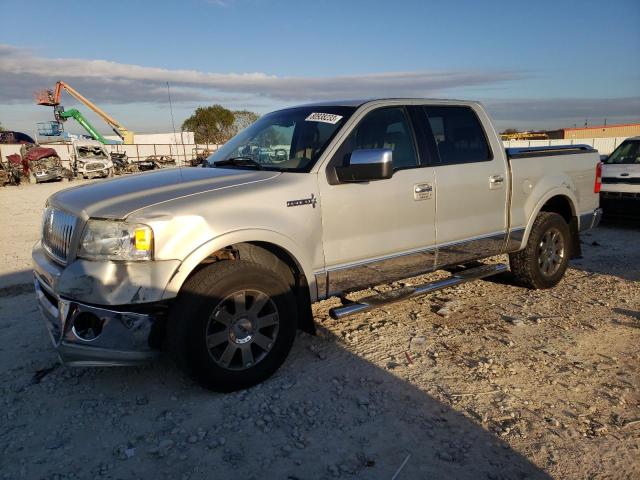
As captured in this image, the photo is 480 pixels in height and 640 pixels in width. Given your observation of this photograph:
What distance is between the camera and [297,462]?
2.64m

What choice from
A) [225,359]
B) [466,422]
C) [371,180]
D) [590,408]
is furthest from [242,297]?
[590,408]

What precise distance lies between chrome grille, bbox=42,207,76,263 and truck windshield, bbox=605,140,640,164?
33.4ft

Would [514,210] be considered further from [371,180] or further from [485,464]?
[485,464]

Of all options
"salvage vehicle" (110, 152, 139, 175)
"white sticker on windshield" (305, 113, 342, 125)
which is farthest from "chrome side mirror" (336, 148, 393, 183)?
"salvage vehicle" (110, 152, 139, 175)

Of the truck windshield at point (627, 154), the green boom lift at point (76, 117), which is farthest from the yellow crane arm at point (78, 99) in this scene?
the truck windshield at point (627, 154)

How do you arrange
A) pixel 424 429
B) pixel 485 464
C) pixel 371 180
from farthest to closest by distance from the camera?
pixel 371 180 → pixel 424 429 → pixel 485 464

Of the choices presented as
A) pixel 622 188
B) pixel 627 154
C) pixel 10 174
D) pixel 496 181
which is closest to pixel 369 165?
pixel 496 181

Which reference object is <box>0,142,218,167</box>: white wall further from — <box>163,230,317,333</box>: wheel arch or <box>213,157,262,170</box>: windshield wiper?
<box>163,230,317,333</box>: wheel arch

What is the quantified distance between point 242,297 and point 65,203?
4.57ft

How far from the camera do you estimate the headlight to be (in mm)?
2910

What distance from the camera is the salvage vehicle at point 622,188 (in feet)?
29.1

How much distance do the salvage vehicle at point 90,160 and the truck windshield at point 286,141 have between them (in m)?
23.1

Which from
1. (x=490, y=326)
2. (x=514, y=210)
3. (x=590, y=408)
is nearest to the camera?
(x=590, y=408)

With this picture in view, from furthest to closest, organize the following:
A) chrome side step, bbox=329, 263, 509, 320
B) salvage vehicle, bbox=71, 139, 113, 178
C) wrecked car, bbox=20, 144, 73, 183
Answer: salvage vehicle, bbox=71, 139, 113, 178 < wrecked car, bbox=20, 144, 73, 183 < chrome side step, bbox=329, 263, 509, 320
